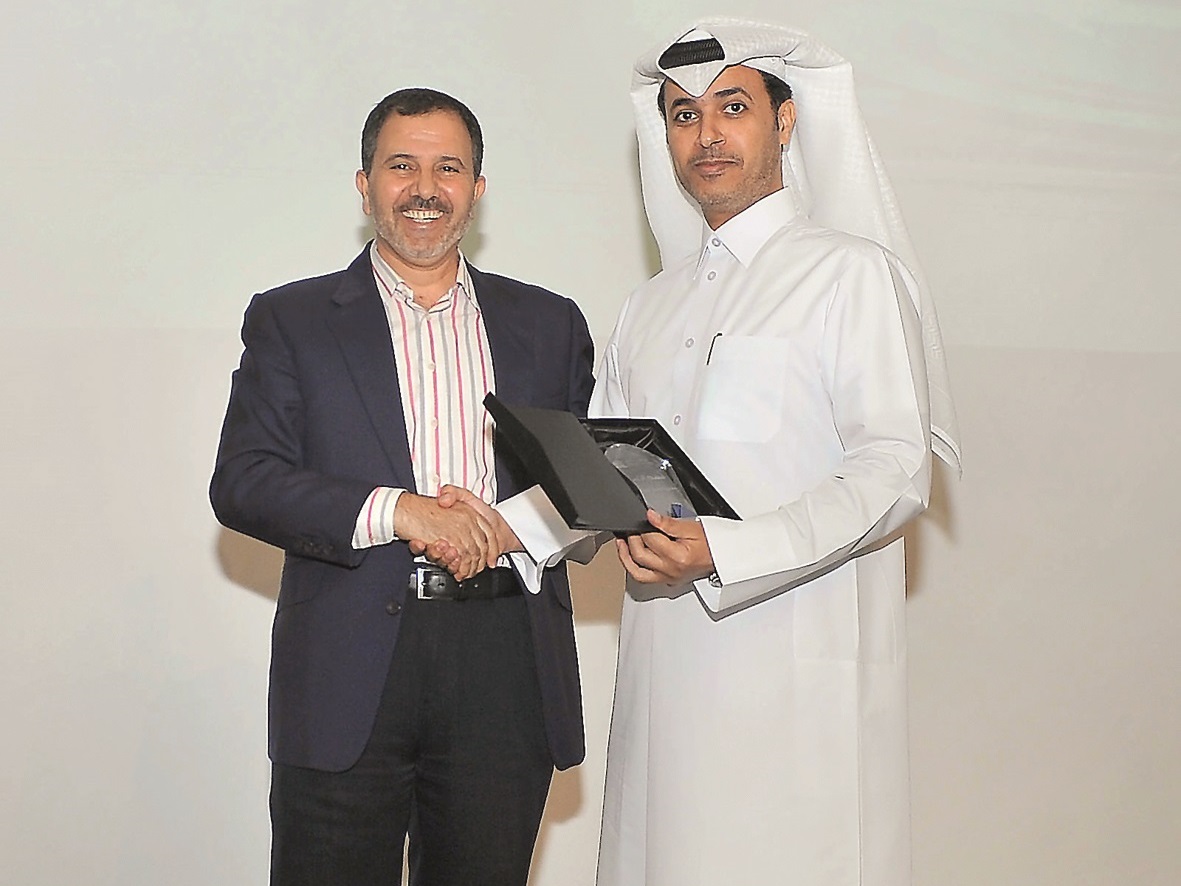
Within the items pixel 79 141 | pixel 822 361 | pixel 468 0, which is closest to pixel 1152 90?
pixel 468 0

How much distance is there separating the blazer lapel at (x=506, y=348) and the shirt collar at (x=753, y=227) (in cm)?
41

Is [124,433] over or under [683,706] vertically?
over

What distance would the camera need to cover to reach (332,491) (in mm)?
2275

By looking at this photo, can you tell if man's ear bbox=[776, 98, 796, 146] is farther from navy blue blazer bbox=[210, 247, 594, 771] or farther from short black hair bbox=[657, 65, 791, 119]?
navy blue blazer bbox=[210, 247, 594, 771]

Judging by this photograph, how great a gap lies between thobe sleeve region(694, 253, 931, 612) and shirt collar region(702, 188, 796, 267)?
0.19 metres

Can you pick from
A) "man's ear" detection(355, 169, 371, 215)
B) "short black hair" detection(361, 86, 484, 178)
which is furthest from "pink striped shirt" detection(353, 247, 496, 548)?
"short black hair" detection(361, 86, 484, 178)

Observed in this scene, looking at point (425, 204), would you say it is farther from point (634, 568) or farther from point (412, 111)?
point (634, 568)

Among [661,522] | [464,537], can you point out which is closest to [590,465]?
[661,522]

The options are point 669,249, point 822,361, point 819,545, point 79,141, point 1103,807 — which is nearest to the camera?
point 819,545

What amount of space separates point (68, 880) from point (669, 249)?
6.87ft

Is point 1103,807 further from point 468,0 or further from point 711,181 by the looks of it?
point 468,0

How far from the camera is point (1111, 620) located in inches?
156

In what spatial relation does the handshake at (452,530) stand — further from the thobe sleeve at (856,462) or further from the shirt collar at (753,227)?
the shirt collar at (753,227)

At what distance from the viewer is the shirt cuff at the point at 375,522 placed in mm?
2252
